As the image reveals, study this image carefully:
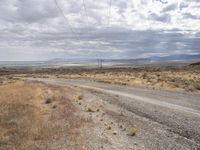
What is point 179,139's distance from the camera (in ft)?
43.2

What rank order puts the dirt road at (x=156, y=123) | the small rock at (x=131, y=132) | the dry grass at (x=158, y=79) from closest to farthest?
the dirt road at (x=156, y=123)
the small rock at (x=131, y=132)
the dry grass at (x=158, y=79)

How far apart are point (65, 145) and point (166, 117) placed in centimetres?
812

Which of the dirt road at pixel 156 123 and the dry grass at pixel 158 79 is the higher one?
the dirt road at pixel 156 123

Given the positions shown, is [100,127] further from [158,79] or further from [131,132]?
[158,79]

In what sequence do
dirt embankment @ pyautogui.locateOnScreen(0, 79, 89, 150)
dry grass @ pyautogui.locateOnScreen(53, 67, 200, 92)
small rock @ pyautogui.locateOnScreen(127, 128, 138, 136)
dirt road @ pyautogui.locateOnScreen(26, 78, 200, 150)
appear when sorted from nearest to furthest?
dirt embankment @ pyautogui.locateOnScreen(0, 79, 89, 150) < dirt road @ pyautogui.locateOnScreen(26, 78, 200, 150) < small rock @ pyautogui.locateOnScreen(127, 128, 138, 136) < dry grass @ pyautogui.locateOnScreen(53, 67, 200, 92)

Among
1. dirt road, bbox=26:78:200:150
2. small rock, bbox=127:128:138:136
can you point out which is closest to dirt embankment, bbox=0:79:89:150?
dirt road, bbox=26:78:200:150

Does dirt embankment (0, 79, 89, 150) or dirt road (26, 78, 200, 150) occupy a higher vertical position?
dirt embankment (0, 79, 89, 150)

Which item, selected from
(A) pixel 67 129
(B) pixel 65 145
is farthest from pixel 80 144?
(A) pixel 67 129

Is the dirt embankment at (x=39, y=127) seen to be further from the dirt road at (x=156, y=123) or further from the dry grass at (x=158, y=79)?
the dry grass at (x=158, y=79)

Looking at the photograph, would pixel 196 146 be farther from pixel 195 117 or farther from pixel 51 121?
pixel 51 121

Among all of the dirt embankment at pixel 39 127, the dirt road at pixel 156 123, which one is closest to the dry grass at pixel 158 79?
the dirt road at pixel 156 123

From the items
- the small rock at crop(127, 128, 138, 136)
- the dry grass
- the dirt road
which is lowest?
the dry grass

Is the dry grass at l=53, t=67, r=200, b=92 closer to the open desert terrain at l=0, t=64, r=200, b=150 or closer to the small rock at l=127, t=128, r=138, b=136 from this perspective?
the open desert terrain at l=0, t=64, r=200, b=150

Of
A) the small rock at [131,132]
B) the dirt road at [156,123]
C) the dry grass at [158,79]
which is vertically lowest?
the dry grass at [158,79]
